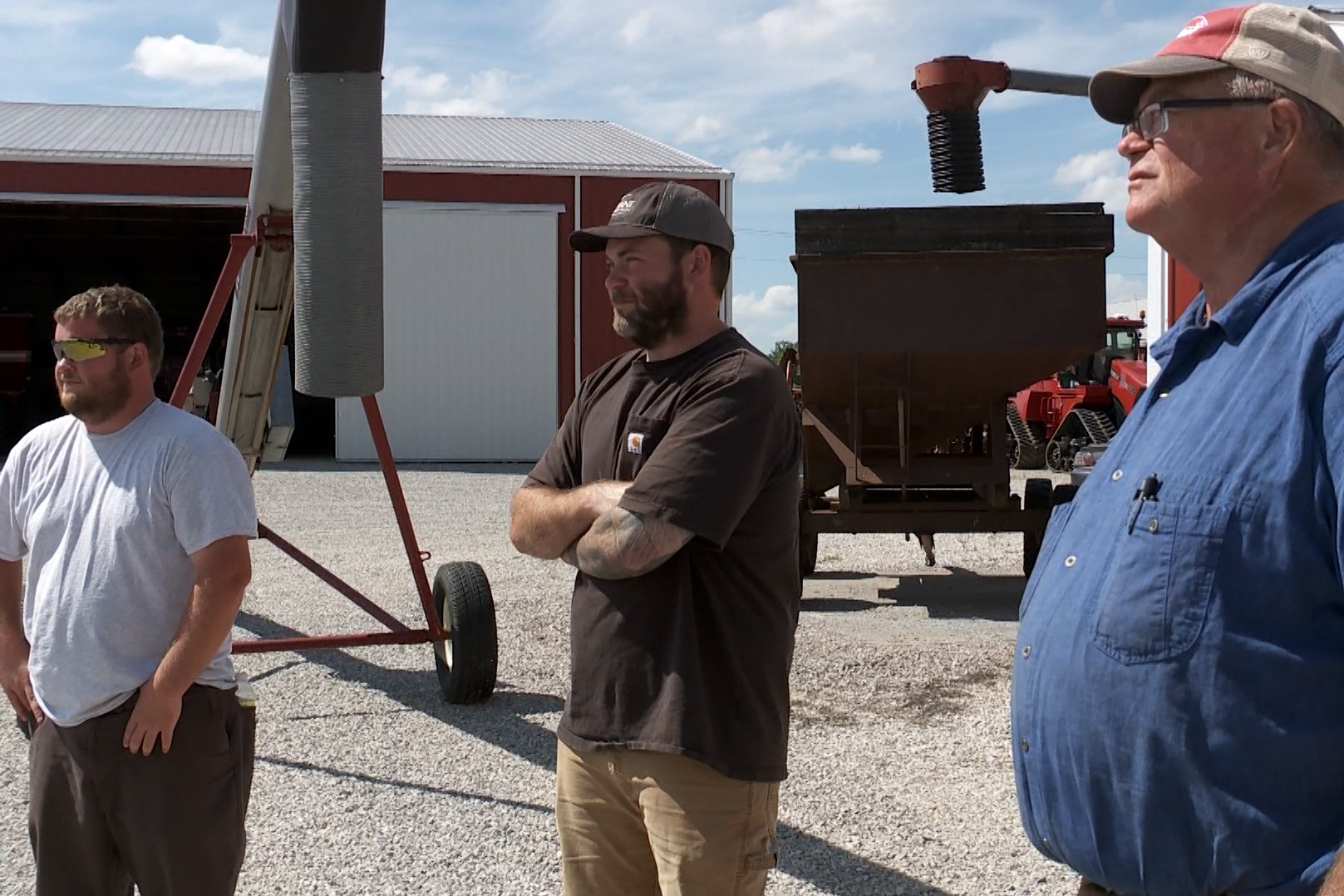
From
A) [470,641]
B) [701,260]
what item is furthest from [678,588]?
[470,641]

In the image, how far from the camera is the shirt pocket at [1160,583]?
1477mm

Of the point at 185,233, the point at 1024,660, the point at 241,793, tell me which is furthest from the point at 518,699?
the point at 185,233

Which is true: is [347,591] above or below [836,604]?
above

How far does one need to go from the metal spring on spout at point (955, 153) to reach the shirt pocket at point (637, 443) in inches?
51.7

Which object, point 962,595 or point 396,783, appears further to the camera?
point 962,595

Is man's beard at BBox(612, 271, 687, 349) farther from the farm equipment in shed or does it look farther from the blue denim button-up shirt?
the farm equipment in shed

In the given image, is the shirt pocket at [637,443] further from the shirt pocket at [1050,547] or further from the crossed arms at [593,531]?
the shirt pocket at [1050,547]

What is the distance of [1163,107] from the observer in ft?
→ 5.54

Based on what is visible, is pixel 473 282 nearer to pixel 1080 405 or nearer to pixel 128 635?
pixel 1080 405

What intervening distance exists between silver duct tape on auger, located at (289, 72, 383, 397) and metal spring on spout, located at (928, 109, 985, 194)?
160 centimetres

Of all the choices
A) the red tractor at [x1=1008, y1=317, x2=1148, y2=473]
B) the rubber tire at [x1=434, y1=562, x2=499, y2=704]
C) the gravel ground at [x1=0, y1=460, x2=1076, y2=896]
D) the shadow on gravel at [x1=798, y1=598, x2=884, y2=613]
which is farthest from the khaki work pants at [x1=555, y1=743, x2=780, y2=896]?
the red tractor at [x1=1008, y1=317, x2=1148, y2=473]

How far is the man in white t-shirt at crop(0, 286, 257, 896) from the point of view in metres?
2.81

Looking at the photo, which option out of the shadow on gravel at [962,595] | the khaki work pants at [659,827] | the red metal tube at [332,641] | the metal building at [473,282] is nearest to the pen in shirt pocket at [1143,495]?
the khaki work pants at [659,827]

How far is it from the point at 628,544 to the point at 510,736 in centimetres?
360
